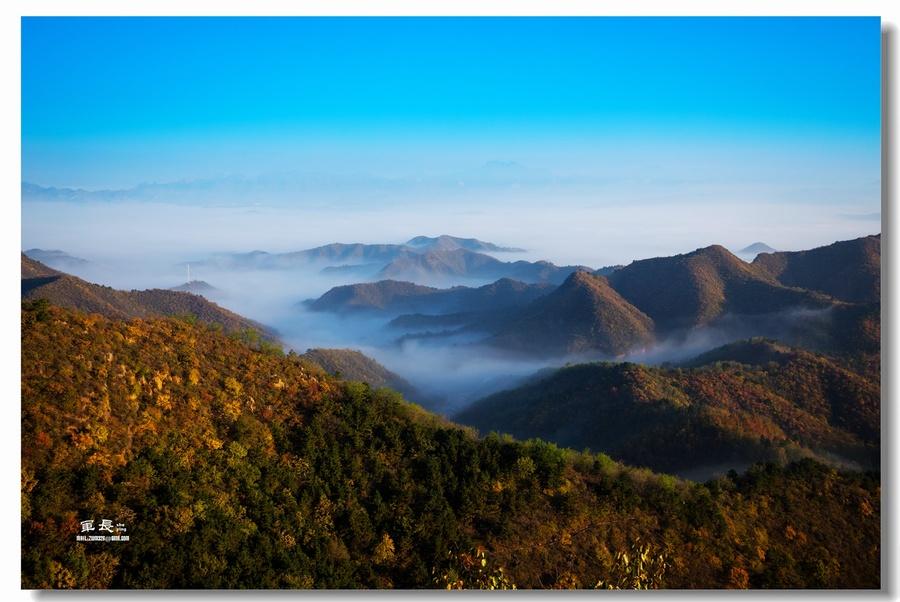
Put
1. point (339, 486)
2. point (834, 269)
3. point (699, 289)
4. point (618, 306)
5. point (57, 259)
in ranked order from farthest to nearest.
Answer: point (699, 289)
point (618, 306)
point (834, 269)
point (57, 259)
point (339, 486)

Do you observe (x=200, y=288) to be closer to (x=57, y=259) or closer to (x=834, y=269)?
(x=57, y=259)

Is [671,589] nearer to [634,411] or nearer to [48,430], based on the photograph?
[48,430]

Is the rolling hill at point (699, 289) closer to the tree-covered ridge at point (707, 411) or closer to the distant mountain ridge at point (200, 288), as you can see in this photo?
the tree-covered ridge at point (707, 411)

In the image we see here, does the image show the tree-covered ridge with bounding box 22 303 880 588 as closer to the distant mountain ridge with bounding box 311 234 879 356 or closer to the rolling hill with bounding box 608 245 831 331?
the distant mountain ridge with bounding box 311 234 879 356

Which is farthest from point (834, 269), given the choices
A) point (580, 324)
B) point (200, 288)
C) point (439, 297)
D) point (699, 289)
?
point (200, 288)

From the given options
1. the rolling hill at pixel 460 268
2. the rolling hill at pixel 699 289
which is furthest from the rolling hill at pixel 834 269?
the rolling hill at pixel 460 268

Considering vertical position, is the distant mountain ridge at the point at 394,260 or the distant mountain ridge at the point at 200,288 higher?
the distant mountain ridge at the point at 394,260
